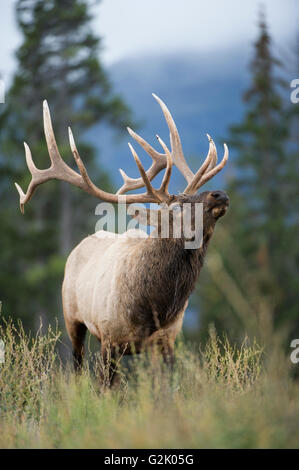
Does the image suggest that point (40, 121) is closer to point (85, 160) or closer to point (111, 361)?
point (85, 160)

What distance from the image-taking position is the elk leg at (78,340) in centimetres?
593

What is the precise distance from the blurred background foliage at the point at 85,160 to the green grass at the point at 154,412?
1326 cm

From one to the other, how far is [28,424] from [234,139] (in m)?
18.1

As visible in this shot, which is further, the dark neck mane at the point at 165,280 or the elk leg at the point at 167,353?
the elk leg at the point at 167,353

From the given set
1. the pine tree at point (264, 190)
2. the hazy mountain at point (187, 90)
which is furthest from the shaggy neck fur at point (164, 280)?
the hazy mountain at point (187, 90)

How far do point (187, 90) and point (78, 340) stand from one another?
17617 cm

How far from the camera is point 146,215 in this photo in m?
4.84

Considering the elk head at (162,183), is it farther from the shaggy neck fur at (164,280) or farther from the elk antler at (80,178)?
the shaggy neck fur at (164,280)

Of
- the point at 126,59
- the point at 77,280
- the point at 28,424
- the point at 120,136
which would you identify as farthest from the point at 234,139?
the point at 126,59

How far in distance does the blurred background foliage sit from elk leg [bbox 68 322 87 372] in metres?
11.3

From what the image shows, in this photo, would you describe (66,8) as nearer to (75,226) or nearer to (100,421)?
(75,226)

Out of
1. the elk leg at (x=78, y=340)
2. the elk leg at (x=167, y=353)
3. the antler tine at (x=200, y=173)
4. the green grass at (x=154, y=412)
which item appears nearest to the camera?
the green grass at (x=154, y=412)

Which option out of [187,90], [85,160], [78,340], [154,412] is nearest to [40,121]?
[85,160]

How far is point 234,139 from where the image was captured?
2103 centimetres
